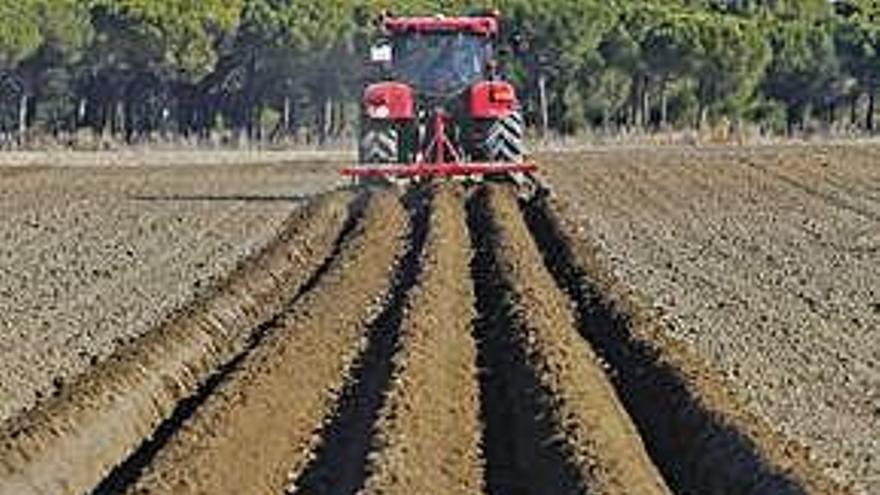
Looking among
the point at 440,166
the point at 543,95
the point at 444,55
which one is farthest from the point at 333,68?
the point at 440,166

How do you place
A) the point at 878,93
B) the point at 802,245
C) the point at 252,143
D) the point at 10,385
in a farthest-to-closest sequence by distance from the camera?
the point at 878,93, the point at 252,143, the point at 802,245, the point at 10,385

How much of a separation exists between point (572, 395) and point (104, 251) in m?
10.8

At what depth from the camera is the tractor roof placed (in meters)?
26.5

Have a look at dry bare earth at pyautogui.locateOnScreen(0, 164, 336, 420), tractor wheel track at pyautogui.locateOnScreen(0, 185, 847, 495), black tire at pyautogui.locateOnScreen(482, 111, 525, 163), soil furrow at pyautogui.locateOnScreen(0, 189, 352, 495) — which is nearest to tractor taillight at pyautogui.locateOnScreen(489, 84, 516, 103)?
black tire at pyautogui.locateOnScreen(482, 111, 525, 163)

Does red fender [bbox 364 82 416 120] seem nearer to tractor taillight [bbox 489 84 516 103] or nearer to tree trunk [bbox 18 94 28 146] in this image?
tractor taillight [bbox 489 84 516 103]

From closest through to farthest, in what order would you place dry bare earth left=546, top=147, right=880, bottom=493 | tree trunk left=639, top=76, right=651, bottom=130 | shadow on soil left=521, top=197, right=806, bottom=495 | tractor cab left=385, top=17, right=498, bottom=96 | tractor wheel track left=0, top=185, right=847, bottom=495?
1. shadow on soil left=521, top=197, right=806, bottom=495
2. tractor wheel track left=0, top=185, right=847, bottom=495
3. dry bare earth left=546, top=147, right=880, bottom=493
4. tractor cab left=385, top=17, right=498, bottom=96
5. tree trunk left=639, top=76, right=651, bottom=130

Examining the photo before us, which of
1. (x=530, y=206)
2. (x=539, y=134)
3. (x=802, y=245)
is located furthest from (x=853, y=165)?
(x=539, y=134)

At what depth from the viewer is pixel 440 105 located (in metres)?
26.7

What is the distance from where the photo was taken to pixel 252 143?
5594 centimetres

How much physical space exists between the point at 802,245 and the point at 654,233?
2.02 meters

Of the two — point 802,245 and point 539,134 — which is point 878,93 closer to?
point 539,134

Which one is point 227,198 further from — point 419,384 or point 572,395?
point 572,395

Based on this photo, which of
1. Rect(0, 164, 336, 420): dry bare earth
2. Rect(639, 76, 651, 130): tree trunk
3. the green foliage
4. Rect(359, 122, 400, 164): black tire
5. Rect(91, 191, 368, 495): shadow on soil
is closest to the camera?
Rect(91, 191, 368, 495): shadow on soil

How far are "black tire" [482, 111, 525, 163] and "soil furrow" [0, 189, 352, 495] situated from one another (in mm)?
9039
